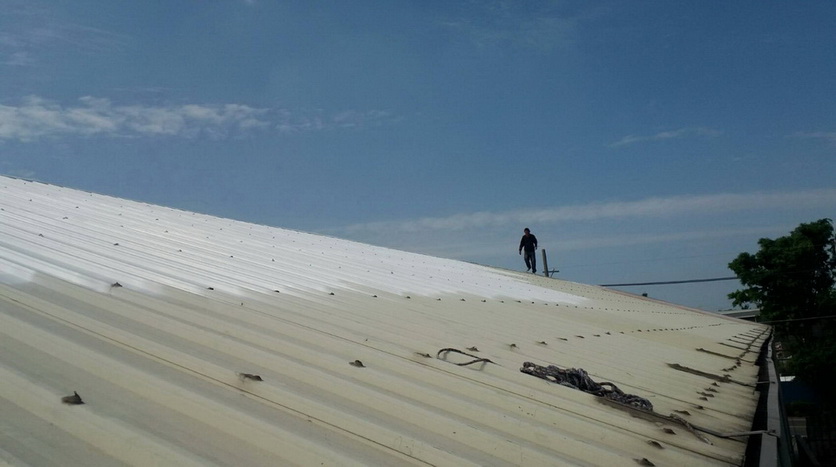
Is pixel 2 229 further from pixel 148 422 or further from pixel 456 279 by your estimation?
pixel 456 279

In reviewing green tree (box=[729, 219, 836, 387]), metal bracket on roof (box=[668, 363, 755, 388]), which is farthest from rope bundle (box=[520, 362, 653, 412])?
green tree (box=[729, 219, 836, 387])

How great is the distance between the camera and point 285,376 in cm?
287

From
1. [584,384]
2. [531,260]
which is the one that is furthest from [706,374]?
[531,260]

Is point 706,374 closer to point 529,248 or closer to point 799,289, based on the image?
point 529,248

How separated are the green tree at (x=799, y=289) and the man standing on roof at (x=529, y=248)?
57.3 feet

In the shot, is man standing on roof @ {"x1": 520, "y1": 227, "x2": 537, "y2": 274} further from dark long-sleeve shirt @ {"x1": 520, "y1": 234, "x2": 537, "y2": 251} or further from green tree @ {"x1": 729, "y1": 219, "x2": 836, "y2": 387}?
green tree @ {"x1": 729, "y1": 219, "x2": 836, "y2": 387}

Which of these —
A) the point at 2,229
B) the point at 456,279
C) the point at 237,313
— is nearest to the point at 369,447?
the point at 237,313

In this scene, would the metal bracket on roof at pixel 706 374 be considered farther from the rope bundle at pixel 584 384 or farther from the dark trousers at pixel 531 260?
the dark trousers at pixel 531 260

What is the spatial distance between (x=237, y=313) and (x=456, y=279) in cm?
670

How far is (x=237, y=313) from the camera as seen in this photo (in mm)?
3975

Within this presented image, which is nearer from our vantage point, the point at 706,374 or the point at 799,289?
the point at 706,374

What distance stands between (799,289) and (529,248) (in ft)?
67.5

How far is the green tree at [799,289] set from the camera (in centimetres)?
3134

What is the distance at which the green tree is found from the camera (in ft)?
103
